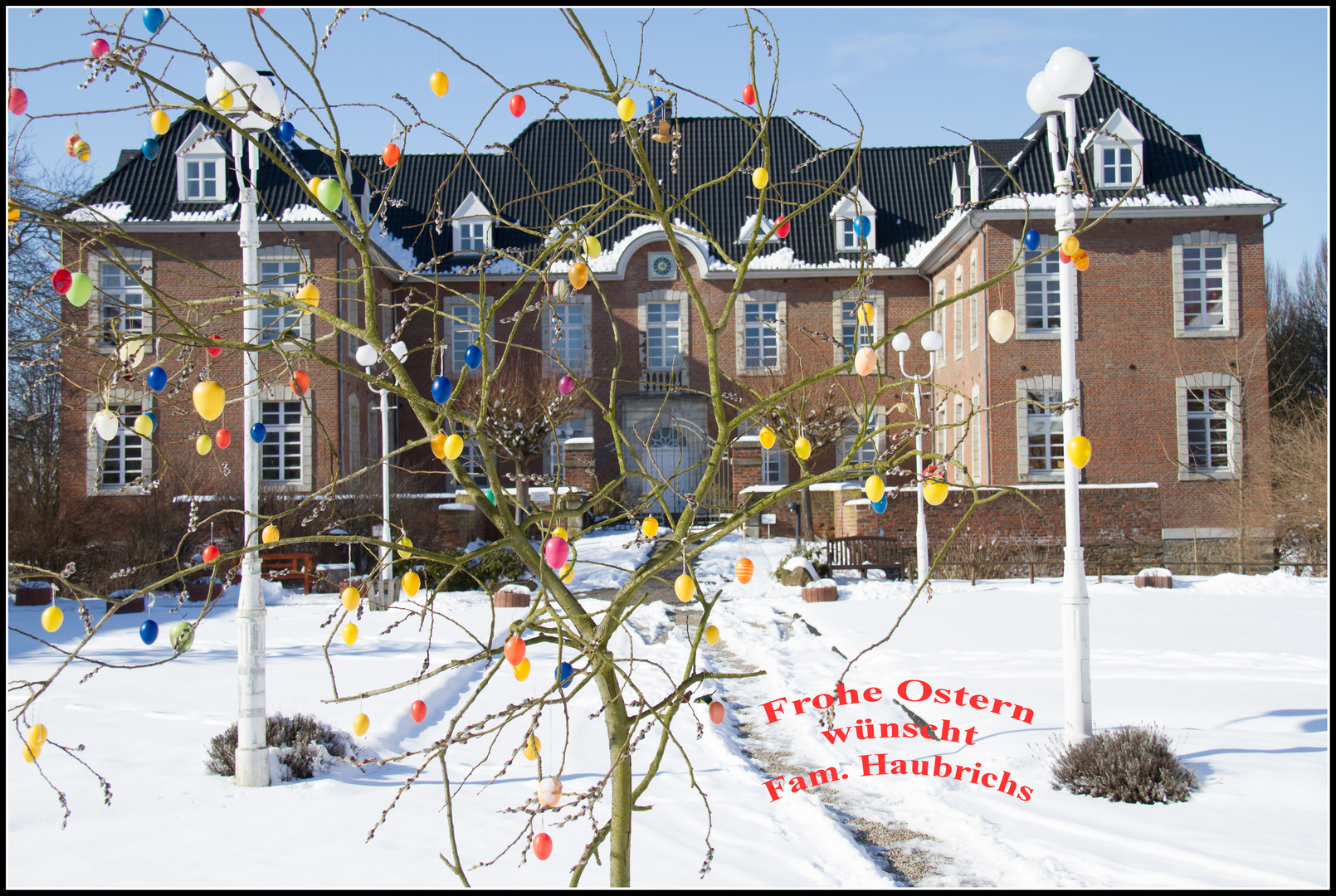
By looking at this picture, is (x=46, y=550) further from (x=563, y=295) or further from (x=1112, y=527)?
(x=1112, y=527)

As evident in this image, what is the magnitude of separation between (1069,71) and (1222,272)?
21.2 metres

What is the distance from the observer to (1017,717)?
6.66m

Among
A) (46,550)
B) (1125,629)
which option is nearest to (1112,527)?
(1125,629)

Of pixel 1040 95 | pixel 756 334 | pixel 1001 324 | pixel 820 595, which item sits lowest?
pixel 820 595

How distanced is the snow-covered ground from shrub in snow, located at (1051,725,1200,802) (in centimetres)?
11

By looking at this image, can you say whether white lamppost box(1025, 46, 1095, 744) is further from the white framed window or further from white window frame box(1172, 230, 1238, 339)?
the white framed window

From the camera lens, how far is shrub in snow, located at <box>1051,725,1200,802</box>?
5.30 m

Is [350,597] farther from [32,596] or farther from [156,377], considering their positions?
[32,596]

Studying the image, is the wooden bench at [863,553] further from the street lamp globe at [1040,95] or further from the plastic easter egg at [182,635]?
the plastic easter egg at [182,635]

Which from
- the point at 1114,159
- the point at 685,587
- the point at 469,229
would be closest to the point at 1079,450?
the point at 685,587

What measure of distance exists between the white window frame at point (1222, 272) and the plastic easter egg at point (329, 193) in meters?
23.8

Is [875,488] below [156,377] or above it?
below

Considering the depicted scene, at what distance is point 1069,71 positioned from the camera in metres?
4.45

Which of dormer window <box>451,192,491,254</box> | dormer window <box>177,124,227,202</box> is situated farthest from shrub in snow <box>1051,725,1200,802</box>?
dormer window <box>451,192,491,254</box>
